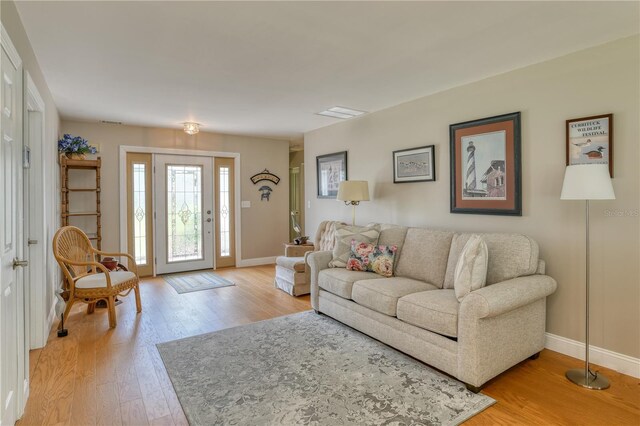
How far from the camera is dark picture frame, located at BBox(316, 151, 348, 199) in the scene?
5.15 meters

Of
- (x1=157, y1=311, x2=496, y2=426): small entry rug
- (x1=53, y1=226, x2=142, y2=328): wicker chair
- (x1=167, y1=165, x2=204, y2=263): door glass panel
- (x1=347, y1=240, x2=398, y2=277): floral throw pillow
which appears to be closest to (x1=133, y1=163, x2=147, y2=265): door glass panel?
(x1=167, y1=165, x2=204, y2=263): door glass panel

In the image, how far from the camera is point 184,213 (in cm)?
590

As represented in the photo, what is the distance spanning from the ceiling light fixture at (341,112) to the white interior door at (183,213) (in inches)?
98.3

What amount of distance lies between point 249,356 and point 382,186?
2.62 m

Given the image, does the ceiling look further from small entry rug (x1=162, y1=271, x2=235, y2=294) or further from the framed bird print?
small entry rug (x1=162, y1=271, x2=235, y2=294)

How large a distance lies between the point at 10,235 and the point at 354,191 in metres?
3.20

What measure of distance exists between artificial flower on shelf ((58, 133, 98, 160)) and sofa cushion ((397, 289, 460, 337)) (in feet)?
14.1

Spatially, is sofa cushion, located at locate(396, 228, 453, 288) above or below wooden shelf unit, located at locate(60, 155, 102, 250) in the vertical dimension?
below

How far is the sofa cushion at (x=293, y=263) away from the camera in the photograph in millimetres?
4438

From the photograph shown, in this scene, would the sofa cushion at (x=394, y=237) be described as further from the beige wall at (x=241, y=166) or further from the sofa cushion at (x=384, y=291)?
the beige wall at (x=241, y=166)

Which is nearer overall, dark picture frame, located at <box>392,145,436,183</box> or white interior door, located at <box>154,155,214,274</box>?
dark picture frame, located at <box>392,145,436,183</box>

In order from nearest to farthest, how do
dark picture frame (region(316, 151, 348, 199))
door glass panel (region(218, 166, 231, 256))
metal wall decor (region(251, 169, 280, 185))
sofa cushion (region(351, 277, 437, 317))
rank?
sofa cushion (region(351, 277, 437, 317)) < dark picture frame (region(316, 151, 348, 199)) < door glass panel (region(218, 166, 231, 256)) < metal wall decor (region(251, 169, 280, 185))

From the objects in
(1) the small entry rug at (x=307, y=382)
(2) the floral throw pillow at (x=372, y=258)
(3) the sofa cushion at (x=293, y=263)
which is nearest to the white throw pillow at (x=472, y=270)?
(1) the small entry rug at (x=307, y=382)

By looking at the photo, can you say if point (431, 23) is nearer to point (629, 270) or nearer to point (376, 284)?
point (376, 284)
